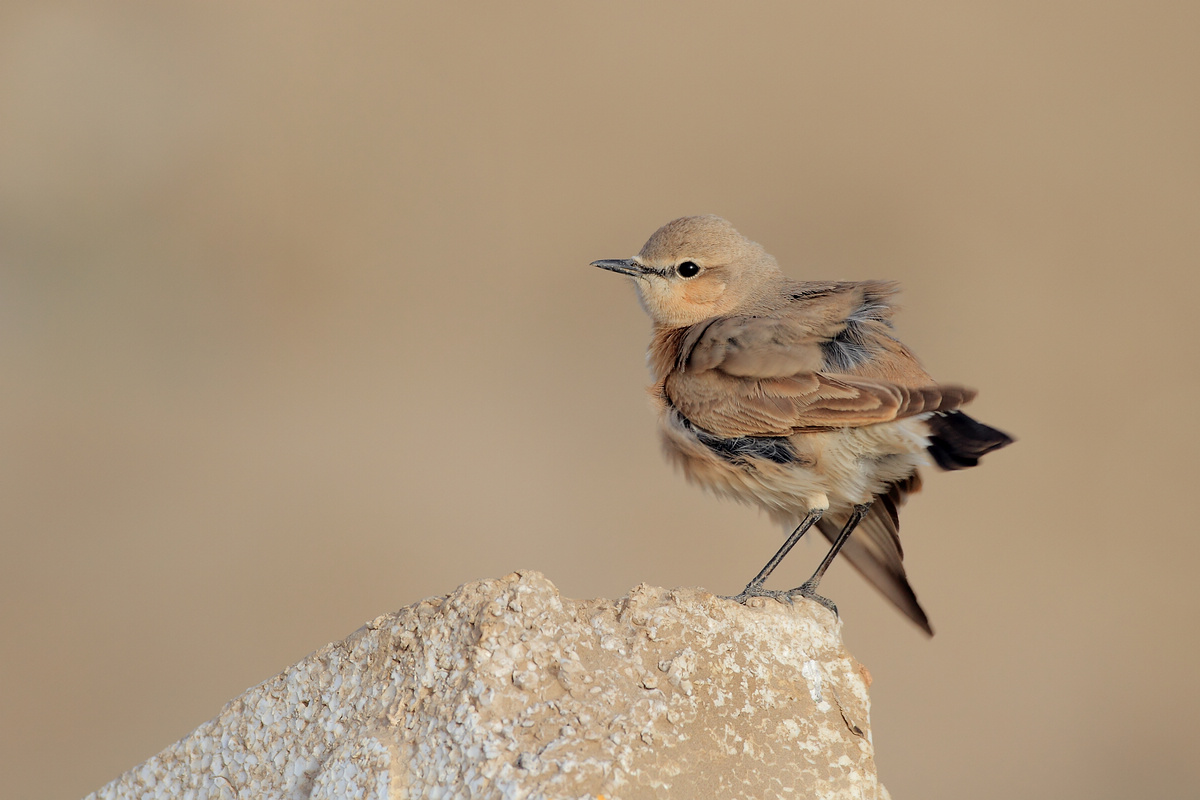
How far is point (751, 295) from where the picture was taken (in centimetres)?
489

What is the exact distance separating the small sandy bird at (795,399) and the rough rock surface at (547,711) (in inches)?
25.7

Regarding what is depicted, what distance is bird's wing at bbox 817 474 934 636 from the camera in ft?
15.1

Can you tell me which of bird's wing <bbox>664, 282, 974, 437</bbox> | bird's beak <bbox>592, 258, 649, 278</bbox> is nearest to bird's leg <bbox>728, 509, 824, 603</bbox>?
bird's wing <bbox>664, 282, 974, 437</bbox>

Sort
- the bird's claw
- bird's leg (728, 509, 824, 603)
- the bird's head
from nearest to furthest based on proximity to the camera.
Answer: the bird's claw < bird's leg (728, 509, 824, 603) < the bird's head

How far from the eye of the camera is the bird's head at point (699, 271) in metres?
4.93

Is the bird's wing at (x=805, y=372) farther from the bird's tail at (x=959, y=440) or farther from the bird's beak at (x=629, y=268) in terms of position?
the bird's beak at (x=629, y=268)

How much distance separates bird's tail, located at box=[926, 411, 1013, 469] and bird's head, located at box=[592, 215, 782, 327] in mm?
1303

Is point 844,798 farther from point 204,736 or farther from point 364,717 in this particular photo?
point 204,736

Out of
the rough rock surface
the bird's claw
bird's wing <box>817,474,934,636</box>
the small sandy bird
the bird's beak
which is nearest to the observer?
the rough rock surface

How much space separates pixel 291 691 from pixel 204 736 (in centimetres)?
29

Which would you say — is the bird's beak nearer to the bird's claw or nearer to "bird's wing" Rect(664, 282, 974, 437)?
"bird's wing" Rect(664, 282, 974, 437)

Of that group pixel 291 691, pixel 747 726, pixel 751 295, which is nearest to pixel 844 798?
pixel 747 726

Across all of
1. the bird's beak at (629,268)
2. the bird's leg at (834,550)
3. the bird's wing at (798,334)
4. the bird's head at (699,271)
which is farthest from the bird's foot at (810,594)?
the bird's beak at (629,268)

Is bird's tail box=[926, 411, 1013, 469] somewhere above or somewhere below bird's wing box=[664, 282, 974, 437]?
below
